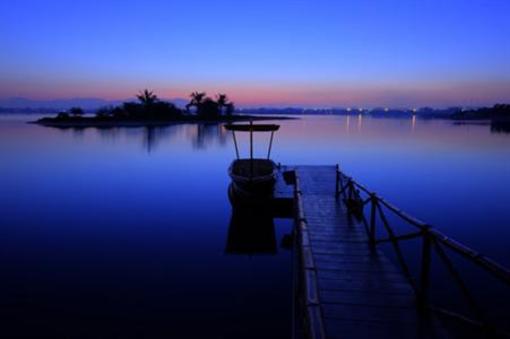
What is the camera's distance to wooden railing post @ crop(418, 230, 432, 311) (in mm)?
4203

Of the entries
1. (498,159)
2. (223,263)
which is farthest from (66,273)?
(498,159)

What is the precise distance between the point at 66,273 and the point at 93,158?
22.9 m

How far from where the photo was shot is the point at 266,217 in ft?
45.4

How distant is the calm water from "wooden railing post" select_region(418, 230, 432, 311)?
2898mm

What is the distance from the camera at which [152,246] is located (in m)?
10.1

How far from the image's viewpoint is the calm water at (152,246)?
21.4 feet

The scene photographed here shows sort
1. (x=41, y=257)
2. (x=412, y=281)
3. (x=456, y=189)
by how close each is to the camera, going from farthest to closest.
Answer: (x=456, y=189) < (x=41, y=257) < (x=412, y=281)

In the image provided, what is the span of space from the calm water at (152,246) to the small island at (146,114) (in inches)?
1910

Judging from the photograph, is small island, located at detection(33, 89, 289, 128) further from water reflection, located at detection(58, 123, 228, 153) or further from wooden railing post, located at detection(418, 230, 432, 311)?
wooden railing post, located at detection(418, 230, 432, 311)

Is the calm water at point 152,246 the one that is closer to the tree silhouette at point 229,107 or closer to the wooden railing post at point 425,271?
the wooden railing post at point 425,271

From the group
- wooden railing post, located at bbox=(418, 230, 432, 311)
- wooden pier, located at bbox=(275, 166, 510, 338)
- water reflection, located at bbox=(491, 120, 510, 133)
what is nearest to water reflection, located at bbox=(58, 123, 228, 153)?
wooden pier, located at bbox=(275, 166, 510, 338)

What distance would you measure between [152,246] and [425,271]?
801cm

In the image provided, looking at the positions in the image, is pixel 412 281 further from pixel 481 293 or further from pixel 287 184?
pixel 287 184

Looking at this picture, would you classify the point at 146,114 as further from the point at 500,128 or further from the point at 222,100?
the point at 500,128
